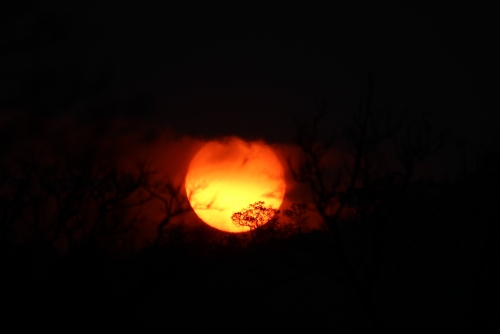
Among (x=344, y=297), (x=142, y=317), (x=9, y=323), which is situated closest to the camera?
(x=9, y=323)

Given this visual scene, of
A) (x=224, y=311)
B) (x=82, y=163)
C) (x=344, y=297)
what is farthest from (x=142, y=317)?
(x=82, y=163)

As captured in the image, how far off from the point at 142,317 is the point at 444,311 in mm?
14518

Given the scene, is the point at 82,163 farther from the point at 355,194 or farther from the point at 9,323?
the point at 355,194

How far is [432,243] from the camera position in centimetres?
2556

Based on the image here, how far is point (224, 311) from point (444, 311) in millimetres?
10859

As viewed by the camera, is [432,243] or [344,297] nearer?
[432,243]

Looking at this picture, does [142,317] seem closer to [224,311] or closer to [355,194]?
[224,311]

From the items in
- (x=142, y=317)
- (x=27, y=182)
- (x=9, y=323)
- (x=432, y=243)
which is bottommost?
(x=9, y=323)

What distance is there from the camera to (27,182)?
1603 cm

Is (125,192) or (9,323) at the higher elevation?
(125,192)

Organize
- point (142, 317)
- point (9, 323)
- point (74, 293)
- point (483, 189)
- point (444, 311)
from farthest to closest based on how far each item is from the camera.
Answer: point (444, 311), point (142, 317), point (483, 189), point (74, 293), point (9, 323)

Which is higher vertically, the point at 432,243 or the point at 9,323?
the point at 432,243

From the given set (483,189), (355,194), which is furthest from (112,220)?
(483,189)

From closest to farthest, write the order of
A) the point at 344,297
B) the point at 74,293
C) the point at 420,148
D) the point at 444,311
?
the point at 420,148 < the point at 74,293 < the point at 444,311 < the point at 344,297
